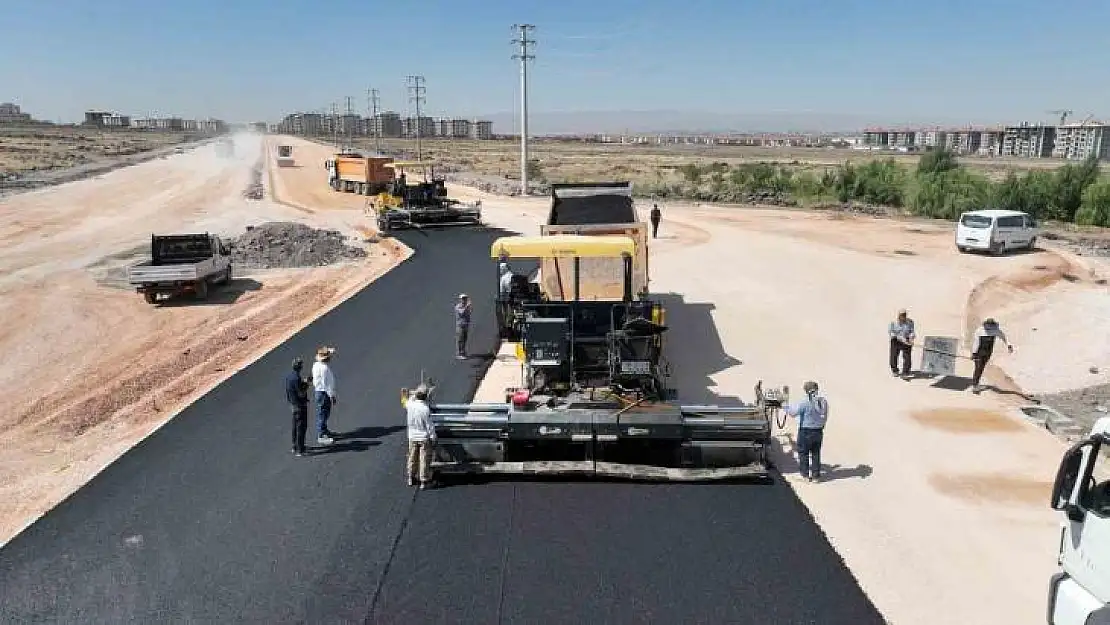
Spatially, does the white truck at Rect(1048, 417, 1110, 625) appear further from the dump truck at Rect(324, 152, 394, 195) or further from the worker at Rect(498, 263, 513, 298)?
the dump truck at Rect(324, 152, 394, 195)

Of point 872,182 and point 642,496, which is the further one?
point 872,182

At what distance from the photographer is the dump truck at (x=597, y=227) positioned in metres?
12.4

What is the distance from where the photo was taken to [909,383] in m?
14.1

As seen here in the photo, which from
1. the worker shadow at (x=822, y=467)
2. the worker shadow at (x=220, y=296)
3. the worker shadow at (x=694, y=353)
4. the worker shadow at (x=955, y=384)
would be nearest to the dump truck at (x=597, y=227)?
the worker shadow at (x=694, y=353)

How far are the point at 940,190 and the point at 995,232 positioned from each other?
51.2ft

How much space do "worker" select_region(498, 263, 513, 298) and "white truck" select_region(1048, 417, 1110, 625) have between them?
8299 millimetres

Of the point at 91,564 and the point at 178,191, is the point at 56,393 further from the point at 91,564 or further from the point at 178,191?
the point at 178,191

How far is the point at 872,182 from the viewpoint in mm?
47500

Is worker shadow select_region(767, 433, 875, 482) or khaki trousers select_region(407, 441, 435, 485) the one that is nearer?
khaki trousers select_region(407, 441, 435, 485)

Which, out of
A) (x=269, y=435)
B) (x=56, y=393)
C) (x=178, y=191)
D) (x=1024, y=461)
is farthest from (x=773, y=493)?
(x=178, y=191)

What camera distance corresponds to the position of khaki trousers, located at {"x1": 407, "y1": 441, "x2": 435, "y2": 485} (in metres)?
9.28

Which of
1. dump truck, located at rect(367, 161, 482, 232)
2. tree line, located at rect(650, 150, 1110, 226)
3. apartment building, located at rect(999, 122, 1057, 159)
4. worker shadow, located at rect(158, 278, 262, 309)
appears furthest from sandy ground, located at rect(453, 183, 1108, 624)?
apartment building, located at rect(999, 122, 1057, 159)

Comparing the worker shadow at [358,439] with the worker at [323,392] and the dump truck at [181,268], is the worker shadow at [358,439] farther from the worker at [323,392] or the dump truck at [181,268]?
the dump truck at [181,268]

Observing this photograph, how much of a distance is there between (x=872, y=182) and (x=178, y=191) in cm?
4639
